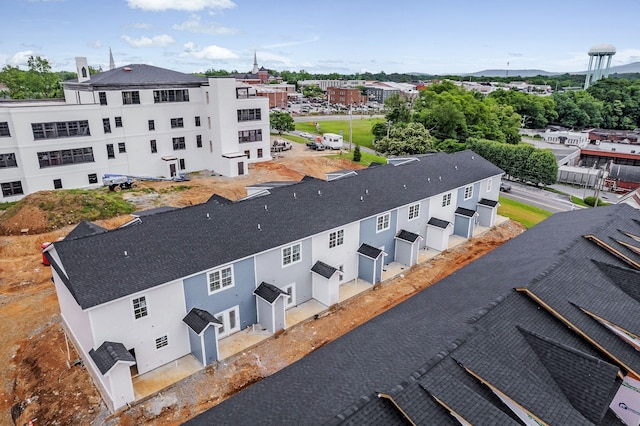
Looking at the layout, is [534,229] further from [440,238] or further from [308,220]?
[308,220]

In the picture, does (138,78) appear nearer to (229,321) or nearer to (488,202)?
(229,321)

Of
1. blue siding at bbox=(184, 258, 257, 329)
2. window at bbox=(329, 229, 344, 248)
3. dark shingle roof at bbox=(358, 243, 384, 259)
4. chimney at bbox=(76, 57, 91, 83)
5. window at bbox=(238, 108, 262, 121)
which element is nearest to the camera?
blue siding at bbox=(184, 258, 257, 329)

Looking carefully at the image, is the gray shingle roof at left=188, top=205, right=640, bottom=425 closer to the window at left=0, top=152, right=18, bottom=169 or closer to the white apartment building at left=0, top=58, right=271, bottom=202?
the white apartment building at left=0, top=58, right=271, bottom=202

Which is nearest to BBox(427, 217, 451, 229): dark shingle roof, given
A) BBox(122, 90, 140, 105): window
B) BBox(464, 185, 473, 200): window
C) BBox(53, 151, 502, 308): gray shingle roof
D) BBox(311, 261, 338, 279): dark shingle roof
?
BBox(53, 151, 502, 308): gray shingle roof

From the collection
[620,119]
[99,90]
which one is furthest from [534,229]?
[620,119]

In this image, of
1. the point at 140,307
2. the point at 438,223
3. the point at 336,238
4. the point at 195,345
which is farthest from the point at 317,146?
the point at 140,307

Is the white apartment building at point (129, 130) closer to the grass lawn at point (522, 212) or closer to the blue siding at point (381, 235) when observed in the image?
the blue siding at point (381, 235)

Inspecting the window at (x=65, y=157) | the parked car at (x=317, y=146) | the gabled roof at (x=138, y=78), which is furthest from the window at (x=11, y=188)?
the parked car at (x=317, y=146)

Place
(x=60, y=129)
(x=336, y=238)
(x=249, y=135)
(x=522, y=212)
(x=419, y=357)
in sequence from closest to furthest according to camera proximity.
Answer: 1. (x=419, y=357)
2. (x=336, y=238)
3. (x=60, y=129)
4. (x=522, y=212)
5. (x=249, y=135)
